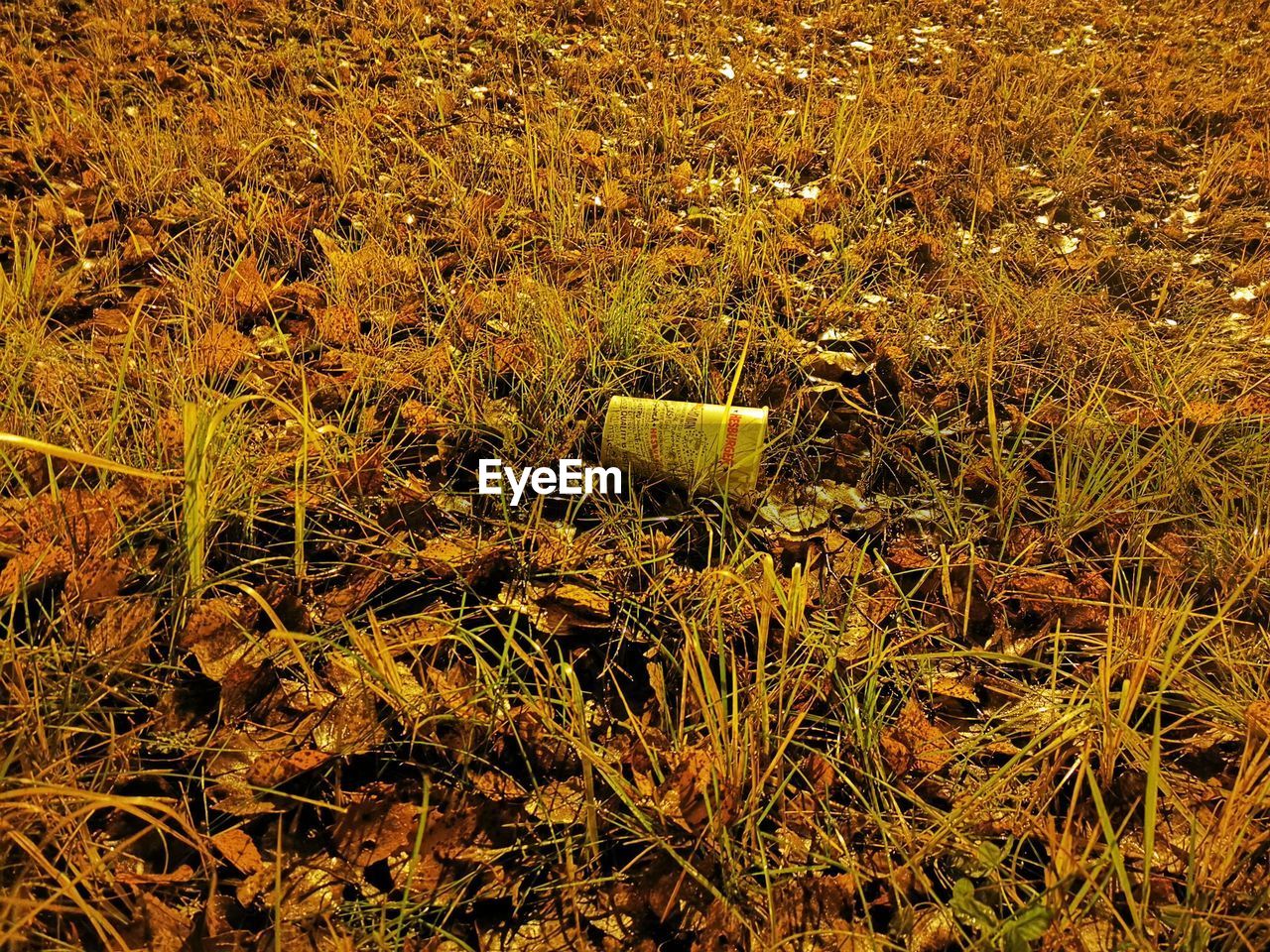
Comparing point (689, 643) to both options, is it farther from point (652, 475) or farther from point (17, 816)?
point (17, 816)

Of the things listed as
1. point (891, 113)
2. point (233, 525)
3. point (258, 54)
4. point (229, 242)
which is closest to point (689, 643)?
point (233, 525)

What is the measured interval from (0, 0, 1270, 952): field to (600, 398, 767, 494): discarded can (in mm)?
58

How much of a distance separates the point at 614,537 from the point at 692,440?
0.23 metres

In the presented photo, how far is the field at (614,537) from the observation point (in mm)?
890

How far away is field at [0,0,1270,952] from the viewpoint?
0.89m

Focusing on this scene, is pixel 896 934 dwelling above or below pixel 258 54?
below

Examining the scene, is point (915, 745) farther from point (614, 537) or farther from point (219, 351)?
point (219, 351)

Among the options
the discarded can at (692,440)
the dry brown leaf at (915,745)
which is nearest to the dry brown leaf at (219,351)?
the discarded can at (692,440)

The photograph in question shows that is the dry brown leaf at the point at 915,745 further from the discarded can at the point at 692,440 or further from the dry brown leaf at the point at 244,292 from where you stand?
the dry brown leaf at the point at 244,292

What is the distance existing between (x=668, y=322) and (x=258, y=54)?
2.14 m

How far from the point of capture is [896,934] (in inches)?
34.2

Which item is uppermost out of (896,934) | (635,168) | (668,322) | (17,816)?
(635,168)

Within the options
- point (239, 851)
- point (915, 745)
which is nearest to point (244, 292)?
point (239, 851)

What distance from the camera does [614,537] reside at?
1312 millimetres
